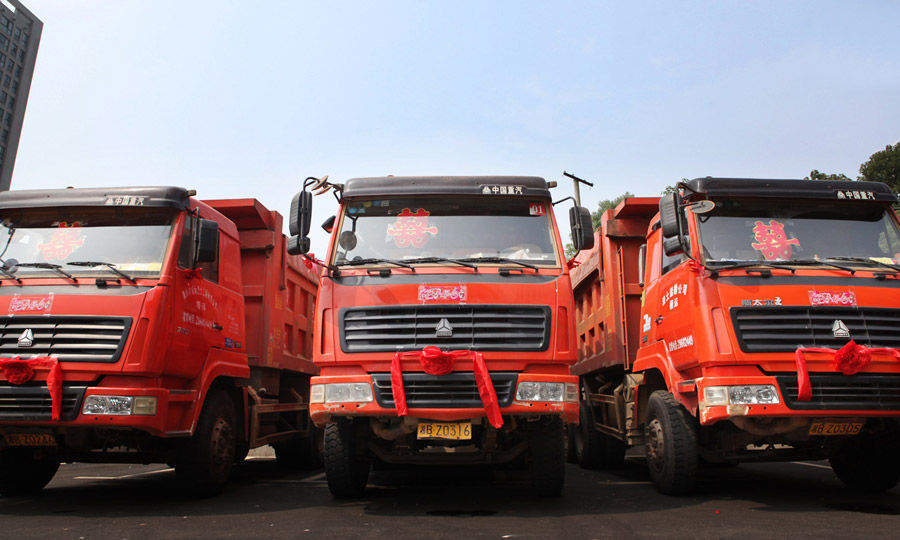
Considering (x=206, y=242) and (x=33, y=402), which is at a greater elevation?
(x=206, y=242)

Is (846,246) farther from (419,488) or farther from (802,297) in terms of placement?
(419,488)

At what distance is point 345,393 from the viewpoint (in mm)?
5375

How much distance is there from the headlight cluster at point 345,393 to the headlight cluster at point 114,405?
4.75ft

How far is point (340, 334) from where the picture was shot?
5527mm

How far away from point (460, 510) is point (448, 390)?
1.14 meters

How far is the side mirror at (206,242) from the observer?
618cm

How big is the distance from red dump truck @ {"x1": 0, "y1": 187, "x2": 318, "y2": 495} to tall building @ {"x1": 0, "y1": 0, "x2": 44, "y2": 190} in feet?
280

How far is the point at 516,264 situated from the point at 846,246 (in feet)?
10.0

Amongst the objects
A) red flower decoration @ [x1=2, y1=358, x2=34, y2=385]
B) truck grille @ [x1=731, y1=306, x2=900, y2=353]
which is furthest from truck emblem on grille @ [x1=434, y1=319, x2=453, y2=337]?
red flower decoration @ [x1=2, y1=358, x2=34, y2=385]

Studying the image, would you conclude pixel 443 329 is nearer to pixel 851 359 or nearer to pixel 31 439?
pixel 851 359

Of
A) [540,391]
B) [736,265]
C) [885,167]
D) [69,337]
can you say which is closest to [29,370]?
[69,337]

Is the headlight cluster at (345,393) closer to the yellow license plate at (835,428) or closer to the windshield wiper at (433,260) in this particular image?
the windshield wiper at (433,260)

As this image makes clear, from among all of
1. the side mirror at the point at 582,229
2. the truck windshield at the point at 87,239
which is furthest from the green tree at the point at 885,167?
the truck windshield at the point at 87,239

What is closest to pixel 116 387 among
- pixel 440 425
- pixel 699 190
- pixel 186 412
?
pixel 186 412
